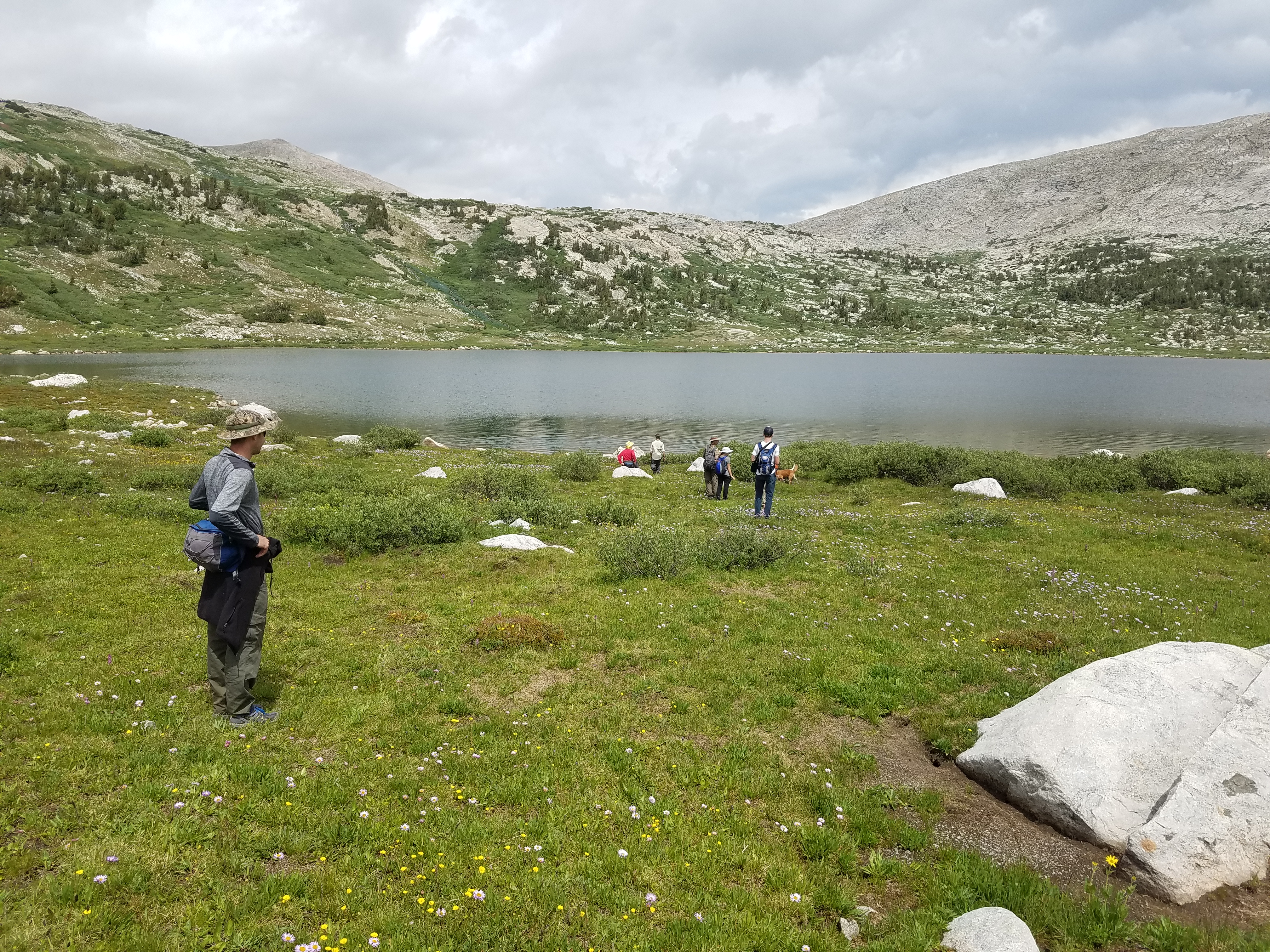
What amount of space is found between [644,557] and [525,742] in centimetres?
944

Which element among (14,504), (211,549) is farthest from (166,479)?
(211,549)

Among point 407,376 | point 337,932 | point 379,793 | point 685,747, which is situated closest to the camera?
point 337,932

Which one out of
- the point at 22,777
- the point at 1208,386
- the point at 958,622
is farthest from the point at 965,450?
the point at 1208,386

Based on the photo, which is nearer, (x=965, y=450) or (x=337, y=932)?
(x=337, y=932)

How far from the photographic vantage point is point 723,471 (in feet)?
102

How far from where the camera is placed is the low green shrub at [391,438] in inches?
1759

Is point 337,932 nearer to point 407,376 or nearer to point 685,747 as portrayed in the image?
point 685,747

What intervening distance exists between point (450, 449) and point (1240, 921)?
152ft

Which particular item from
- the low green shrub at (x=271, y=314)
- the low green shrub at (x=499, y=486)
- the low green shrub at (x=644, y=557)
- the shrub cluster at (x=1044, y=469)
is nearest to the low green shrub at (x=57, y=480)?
the low green shrub at (x=499, y=486)

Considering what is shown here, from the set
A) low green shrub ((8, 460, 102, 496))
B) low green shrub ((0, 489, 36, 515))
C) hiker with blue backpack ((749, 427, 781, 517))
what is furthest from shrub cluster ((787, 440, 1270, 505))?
low green shrub ((0, 489, 36, 515))

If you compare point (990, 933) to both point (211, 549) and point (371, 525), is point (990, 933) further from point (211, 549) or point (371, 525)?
point (371, 525)

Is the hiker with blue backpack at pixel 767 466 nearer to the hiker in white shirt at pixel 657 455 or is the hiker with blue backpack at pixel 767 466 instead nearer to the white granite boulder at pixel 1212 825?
the hiker in white shirt at pixel 657 455

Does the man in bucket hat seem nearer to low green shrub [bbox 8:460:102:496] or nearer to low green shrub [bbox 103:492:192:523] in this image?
Result: low green shrub [bbox 103:492:192:523]

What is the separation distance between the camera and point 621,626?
14891 mm
